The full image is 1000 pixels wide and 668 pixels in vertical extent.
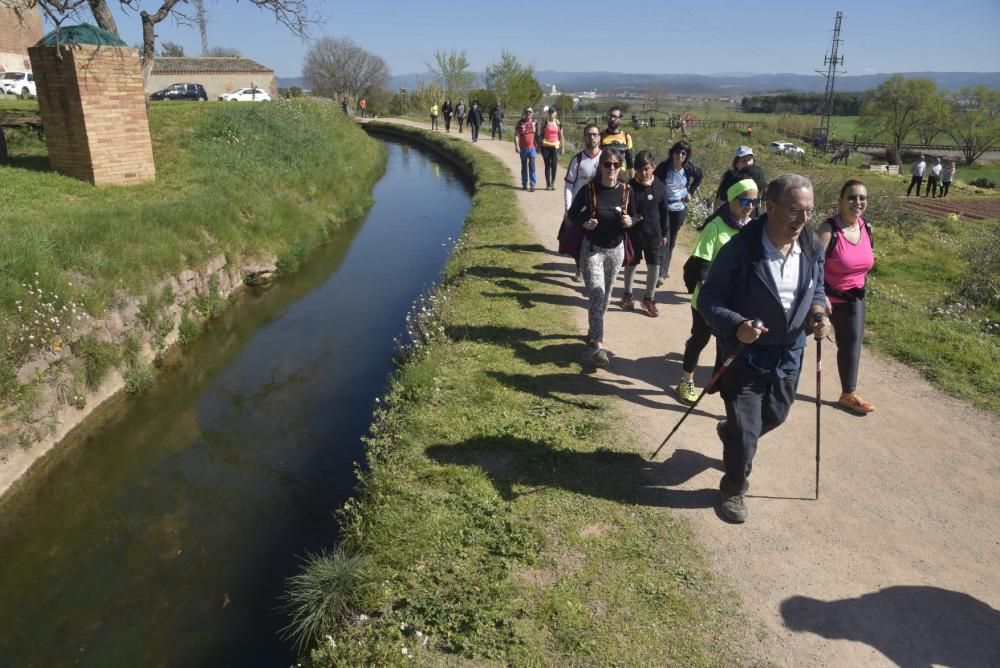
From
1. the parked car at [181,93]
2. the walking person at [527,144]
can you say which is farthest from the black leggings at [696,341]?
the parked car at [181,93]

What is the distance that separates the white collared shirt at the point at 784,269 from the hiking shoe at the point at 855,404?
7.71ft

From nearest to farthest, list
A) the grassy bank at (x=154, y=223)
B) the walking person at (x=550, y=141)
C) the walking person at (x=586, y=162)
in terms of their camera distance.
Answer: the grassy bank at (x=154, y=223)
the walking person at (x=586, y=162)
the walking person at (x=550, y=141)

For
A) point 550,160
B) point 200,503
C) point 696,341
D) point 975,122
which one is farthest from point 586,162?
point 975,122

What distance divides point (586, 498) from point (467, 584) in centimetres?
111

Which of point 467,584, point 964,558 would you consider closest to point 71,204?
point 467,584

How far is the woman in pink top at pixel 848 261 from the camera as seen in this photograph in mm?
5074

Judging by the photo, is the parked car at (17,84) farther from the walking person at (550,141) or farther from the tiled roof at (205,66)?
the walking person at (550,141)

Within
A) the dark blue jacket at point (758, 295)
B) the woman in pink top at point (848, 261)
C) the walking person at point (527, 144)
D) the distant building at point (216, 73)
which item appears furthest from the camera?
the distant building at point (216, 73)

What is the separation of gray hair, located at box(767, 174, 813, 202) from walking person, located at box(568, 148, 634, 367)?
2374mm

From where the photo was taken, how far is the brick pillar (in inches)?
415

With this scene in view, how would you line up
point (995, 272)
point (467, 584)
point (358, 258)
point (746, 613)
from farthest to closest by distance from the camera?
point (358, 258)
point (995, 272)
point (467, 584)
point (746, 613)

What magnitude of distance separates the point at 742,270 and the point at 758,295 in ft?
0.57

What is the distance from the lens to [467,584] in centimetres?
375

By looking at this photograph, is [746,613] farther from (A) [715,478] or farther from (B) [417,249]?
(B) [417,249]
